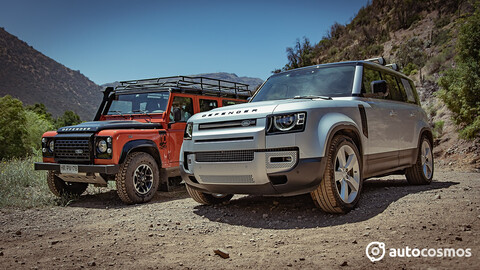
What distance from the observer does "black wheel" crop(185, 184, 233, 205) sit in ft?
18.1

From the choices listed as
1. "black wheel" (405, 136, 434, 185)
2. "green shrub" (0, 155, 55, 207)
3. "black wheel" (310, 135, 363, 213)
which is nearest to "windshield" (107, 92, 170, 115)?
"green shrub" (0, 155, 55, 207)

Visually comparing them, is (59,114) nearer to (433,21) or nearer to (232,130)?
(433,21)

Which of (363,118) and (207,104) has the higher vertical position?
(207,104)

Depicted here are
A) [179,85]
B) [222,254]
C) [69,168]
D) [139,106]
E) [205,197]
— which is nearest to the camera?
[222,254]

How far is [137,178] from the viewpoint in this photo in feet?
Result: 22.5

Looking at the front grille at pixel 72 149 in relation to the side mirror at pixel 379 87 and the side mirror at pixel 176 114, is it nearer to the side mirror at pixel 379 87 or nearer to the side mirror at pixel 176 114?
the side mirror at pixel 176 114

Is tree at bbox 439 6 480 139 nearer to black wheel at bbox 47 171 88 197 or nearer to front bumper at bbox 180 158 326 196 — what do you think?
front bumper at bbox 180 158 326 196

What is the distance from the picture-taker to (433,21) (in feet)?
98.9

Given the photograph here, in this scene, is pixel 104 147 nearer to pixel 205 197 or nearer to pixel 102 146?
pixel 102 146

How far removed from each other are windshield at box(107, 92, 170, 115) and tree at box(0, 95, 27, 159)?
44.2 ft

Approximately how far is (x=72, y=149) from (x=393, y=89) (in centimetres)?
544

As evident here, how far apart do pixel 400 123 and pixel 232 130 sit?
9.85 feet

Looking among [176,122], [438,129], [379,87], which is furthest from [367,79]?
[438,129]

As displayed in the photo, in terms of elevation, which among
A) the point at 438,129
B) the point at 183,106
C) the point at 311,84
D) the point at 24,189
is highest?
the point at 311,84
